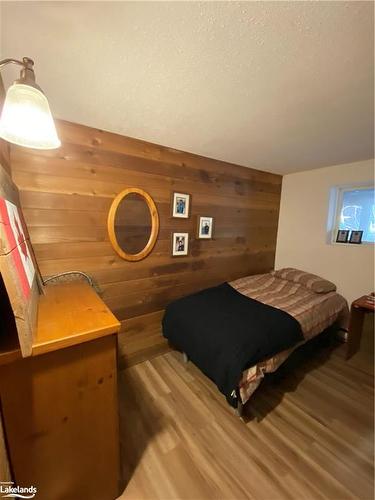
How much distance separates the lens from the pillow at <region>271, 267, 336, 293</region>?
2.56 m

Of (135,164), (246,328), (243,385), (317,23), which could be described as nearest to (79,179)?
(135,164)

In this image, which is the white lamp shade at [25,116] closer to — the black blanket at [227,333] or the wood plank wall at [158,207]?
the wood plank wall at [158,207]

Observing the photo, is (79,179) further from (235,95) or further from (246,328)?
(246,328)

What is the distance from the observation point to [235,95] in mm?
1279

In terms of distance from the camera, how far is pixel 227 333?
5.34 ft

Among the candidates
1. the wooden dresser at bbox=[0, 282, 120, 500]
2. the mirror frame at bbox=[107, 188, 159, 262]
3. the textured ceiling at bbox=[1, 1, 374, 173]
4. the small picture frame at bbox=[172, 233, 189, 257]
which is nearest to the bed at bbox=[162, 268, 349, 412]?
the small picture frame at bbox=[172, 233, 189, 257]

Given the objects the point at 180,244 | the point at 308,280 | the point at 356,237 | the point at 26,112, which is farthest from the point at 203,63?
the point at 356,237

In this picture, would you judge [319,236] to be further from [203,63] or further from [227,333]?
[203,63]

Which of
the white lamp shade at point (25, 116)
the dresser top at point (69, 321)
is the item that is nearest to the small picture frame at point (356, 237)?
the dresser top at point (69, 321)

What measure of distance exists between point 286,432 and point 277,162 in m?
2.72

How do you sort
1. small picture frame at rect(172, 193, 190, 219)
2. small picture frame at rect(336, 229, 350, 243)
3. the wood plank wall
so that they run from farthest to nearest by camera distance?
small picture frame at rect(336, 229, 350, 243), small picture frame at rect(172, 193, 190, 219), the wood plank wall

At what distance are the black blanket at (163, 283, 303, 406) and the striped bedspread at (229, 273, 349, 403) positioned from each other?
88 mm

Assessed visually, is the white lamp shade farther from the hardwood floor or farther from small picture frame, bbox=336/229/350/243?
small picture frame, bbox=336/229/350/243

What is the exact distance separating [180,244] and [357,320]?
215 centimetres
